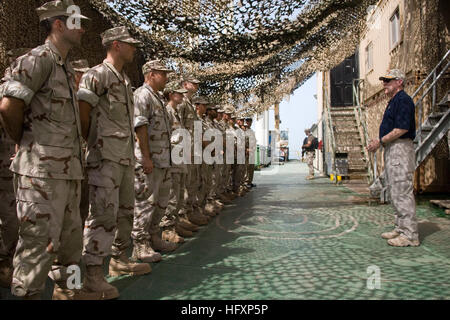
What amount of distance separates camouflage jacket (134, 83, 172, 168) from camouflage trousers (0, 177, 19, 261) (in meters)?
Result: 1.11

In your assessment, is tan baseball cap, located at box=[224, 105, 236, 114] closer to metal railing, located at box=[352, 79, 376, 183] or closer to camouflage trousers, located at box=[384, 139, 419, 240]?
metal railing, located at box=[352, 79, 376, 183]

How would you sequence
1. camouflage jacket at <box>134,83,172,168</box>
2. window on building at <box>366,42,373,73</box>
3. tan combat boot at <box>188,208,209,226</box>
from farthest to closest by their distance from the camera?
window on building at <box>366,42,373,73</box> < tan combat boot at <box>188,208,209,226</box> < camouflage jacket at <box>134,83,172,168</box>

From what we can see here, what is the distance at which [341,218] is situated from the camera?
541 cm

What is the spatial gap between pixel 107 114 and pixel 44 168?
29.2 inches

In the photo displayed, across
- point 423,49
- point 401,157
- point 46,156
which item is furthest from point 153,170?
point 423,49

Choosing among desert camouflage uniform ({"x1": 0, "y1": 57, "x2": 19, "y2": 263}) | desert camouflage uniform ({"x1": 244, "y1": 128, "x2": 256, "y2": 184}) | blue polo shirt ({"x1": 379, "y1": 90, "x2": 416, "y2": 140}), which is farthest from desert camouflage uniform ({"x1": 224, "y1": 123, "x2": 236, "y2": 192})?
desert camouflage uniform ({"x1": 0, "y1": 57, "x2": 19, "y2": 263})

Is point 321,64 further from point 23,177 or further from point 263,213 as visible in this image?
point 23,177

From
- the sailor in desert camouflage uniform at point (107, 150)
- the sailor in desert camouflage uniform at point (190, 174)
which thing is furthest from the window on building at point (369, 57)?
the sailor in desert camouflage uniform at point (107, 150)

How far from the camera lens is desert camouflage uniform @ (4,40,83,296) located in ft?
6.41

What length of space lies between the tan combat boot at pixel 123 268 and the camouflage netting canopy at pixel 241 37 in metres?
2.94

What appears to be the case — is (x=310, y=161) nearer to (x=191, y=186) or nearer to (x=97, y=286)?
(x=191, y=186)

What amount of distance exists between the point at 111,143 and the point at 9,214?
3.50 ft

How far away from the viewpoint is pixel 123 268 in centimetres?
298
